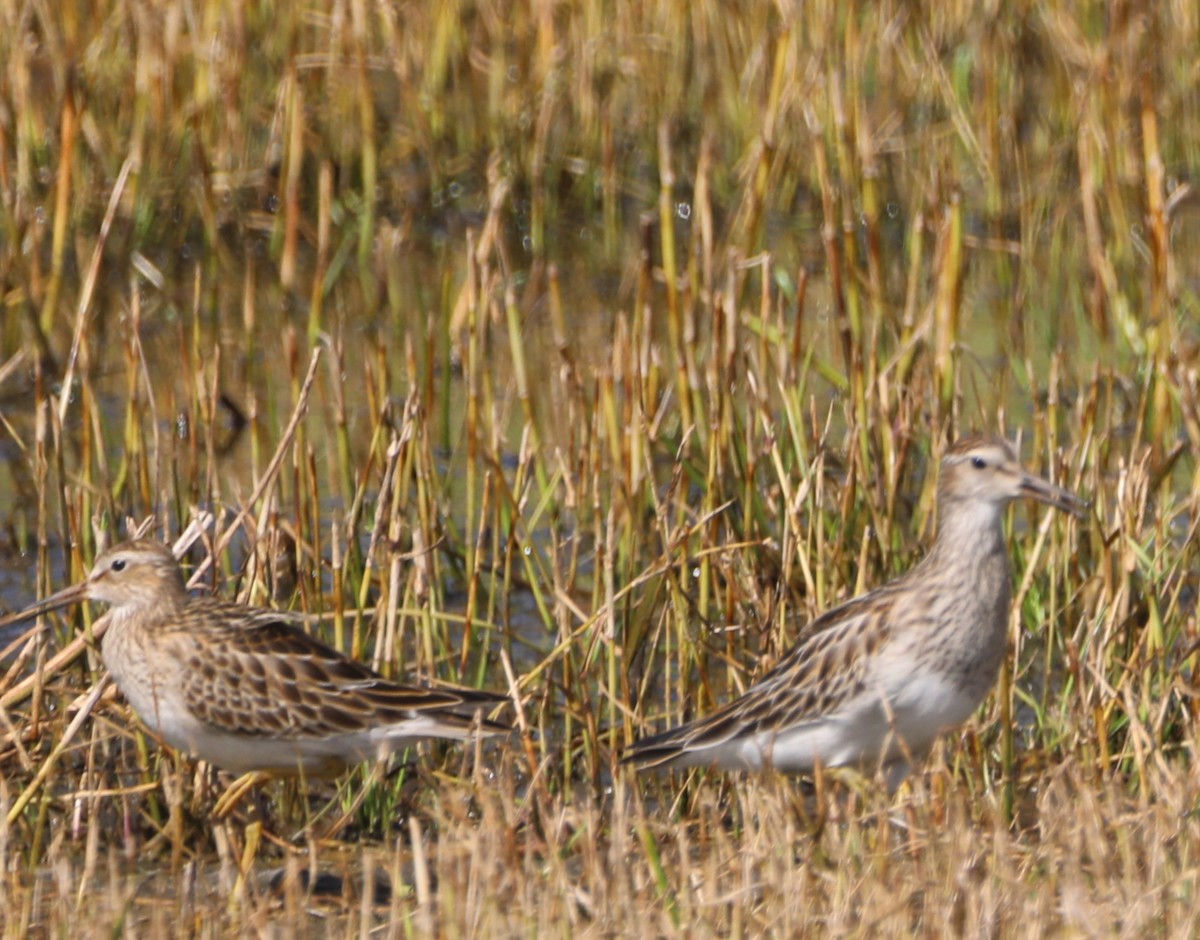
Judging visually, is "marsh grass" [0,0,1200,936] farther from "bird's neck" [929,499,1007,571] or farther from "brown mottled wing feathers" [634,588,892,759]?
"bird's neck" [929,499,1007,571]

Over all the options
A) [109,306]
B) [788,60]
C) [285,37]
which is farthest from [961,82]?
[109,306]

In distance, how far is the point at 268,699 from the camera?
5.50 m

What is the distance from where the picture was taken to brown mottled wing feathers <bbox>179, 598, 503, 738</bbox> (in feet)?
18.0

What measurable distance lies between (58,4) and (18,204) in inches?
96.4

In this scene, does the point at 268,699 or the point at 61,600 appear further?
the point at 61,600

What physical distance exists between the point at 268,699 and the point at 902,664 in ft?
5.00

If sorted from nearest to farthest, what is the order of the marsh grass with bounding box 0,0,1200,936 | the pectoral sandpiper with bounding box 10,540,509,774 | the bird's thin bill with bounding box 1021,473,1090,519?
the marsh grass with bounding box 0,0,1200,936, the bird's thin bill with bounding box 1021,473,1090,519, the pectoral sandpiper with bounding box 10,540,509,774

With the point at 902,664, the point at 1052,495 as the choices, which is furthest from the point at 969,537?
the point at 902,664

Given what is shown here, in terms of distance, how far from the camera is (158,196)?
1006 centimetres

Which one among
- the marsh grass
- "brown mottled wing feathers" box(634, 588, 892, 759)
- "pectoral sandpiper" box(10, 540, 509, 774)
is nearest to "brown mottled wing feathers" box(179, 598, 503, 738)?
"pectoral sandpiper" box(10, 540, 509, 774)

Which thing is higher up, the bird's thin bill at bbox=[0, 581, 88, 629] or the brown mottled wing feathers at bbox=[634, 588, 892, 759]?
the bird's thin bill at bbox=[0, 581, 88, 629]

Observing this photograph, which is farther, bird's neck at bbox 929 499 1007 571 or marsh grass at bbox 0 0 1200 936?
bird's neck at bbox 929 499 1007 571

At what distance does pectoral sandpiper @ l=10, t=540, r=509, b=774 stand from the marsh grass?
0.50ft

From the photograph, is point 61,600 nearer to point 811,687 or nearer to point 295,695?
point 295,695
